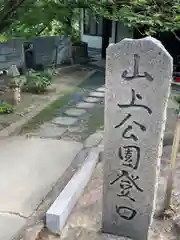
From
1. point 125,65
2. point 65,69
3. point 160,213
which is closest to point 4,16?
point 125,65

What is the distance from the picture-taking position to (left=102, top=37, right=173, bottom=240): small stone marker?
2619mm

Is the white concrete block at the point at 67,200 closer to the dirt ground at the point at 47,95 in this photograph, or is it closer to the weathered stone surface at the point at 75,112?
the dirt ground at the point at 47,95

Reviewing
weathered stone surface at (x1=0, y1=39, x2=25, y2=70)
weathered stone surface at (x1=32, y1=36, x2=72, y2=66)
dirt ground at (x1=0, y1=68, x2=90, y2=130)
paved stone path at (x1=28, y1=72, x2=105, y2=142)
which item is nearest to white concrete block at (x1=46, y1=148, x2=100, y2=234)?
paved stone path at (x1=28, y1=72, x2=105, y2=142)

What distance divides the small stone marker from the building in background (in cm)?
1093

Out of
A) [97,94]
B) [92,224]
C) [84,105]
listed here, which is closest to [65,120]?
[84,105]

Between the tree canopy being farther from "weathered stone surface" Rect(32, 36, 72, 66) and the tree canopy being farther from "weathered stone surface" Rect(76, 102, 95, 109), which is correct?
"weathered stone surface" Rect(32, 36, 72, 66)

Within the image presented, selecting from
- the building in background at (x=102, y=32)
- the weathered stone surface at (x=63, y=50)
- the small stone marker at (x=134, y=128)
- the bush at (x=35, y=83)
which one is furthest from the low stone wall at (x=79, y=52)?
the small stone marker at (x=134, y=128)

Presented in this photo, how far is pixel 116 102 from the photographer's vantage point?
9.05 ft

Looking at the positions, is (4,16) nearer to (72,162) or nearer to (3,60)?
(72,162)

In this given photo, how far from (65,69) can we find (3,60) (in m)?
2.95

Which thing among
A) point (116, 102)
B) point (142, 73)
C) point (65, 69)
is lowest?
point (65, 69)

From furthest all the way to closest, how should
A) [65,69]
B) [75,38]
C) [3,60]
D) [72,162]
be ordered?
[75,38], [65,69], [3,60], [72,162]

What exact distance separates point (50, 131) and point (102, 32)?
10.4m

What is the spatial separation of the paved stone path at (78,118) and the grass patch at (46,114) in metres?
0.11
